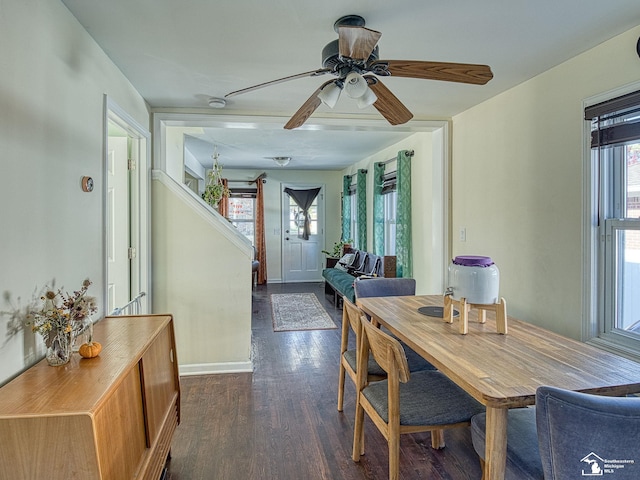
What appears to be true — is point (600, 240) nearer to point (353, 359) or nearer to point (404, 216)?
point (353, 359)

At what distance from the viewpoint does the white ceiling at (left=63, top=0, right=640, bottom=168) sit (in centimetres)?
178

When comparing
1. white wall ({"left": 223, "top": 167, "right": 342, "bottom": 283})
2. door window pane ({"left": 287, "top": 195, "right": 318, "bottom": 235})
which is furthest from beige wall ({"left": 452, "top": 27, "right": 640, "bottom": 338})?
door window pane ({"left": 287, "top": 195, "right": 318, "bottom": 235})

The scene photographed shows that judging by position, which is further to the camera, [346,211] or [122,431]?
[346,211]

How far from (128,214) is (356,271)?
332 cm

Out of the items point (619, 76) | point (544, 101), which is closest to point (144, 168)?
point (544, 101)

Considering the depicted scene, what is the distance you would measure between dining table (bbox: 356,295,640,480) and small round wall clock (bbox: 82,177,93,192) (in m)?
1.67

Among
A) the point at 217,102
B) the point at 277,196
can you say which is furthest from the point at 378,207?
the point at 217,102


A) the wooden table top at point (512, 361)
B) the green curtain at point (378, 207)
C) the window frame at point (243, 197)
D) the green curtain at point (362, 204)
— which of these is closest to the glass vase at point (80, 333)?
the wooden table top at point (512, 361)

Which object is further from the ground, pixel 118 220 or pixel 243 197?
pixel 243 197

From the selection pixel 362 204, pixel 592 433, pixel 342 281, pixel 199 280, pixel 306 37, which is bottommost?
pixel 342 281

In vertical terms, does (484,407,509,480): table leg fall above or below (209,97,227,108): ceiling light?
below

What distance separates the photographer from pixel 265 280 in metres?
7.86

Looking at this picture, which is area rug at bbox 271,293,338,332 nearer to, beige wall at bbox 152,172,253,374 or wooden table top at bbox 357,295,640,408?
beige wall at bbox 152,172,253,374

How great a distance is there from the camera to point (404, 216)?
15.5 feet
